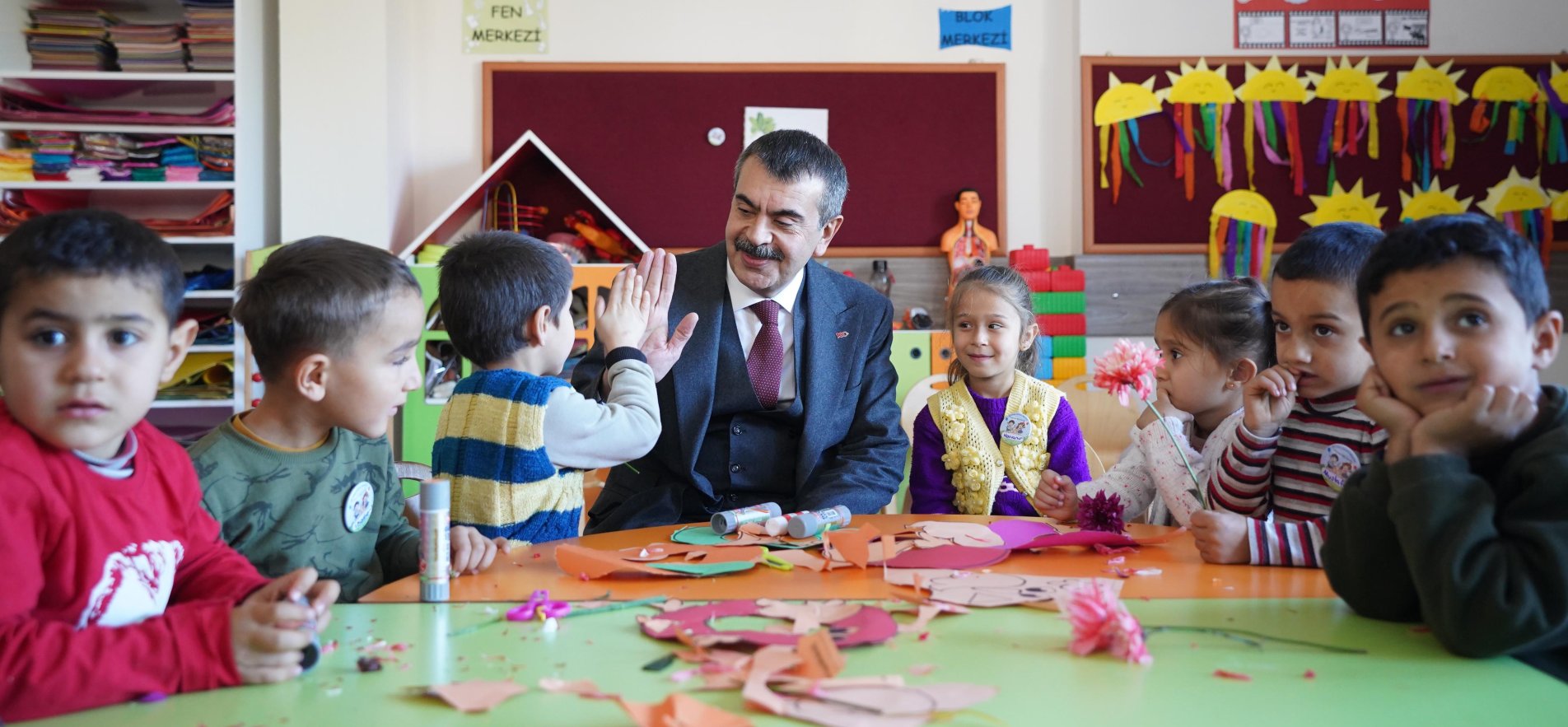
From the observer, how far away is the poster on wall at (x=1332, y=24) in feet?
13.5

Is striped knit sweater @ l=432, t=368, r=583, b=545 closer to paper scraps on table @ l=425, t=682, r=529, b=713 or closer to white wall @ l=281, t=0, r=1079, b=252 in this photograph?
paper scraps on table @ l=425, t=682, r=529, b=713

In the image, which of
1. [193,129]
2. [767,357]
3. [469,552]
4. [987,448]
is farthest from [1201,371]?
[193,129]

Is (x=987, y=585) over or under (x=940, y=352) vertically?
under

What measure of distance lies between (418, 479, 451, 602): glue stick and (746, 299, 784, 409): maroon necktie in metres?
1.02

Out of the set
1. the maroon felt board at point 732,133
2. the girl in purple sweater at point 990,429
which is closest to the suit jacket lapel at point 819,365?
the girl in purple sweater at point 990,429

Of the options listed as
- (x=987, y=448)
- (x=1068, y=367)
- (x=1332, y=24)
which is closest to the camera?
(x=987, y=448)

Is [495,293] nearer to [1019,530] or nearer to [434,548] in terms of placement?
[434,548]

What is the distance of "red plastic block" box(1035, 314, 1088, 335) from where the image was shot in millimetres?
3887

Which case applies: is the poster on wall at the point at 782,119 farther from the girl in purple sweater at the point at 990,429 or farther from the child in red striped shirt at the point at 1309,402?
the child in red striped shirt at the point at 1309,402

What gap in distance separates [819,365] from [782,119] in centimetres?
212

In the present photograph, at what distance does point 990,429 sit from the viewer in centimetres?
254

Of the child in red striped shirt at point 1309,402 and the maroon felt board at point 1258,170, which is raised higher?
the maroon felt board at point 1258,170

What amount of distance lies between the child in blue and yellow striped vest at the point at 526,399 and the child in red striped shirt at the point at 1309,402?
86 centimetres

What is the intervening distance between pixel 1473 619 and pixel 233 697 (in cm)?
99
